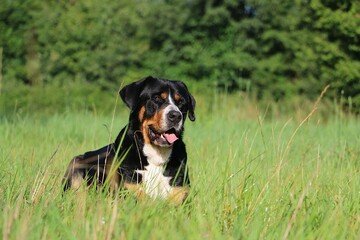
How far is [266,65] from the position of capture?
2567 centimetres

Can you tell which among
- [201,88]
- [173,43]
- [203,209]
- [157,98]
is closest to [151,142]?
[157,98]

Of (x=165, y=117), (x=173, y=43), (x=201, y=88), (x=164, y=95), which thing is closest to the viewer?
(x=165, y=117)

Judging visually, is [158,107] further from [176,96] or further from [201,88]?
[201,88]

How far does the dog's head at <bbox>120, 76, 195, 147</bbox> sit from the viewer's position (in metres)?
5.23

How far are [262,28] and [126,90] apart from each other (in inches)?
878

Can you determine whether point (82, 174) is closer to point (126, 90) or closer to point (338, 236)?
point (126, 90)

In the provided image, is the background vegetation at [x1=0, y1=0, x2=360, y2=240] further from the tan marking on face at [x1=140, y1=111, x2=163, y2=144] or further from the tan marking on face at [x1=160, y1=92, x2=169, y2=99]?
the tan marking on face at [x1=160, y1=92, x2=169, y2=99]

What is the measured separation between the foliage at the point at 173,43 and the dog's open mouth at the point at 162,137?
15447 millimetres

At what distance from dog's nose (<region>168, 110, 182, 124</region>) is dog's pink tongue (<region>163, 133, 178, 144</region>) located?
7.1 inches

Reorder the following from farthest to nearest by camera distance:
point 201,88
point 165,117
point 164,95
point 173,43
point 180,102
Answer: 1. point 173,43
2. point 201,88
3. point 180,102
4. point 164,95
5. point 165,117

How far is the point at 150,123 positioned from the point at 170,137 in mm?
222

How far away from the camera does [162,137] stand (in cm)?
532

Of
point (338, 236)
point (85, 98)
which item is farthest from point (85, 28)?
point (338, 236)

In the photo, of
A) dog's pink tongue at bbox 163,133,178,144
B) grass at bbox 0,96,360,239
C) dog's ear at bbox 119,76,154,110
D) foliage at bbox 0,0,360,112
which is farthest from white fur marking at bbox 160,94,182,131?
foliage at bbox 0,0,360,112
